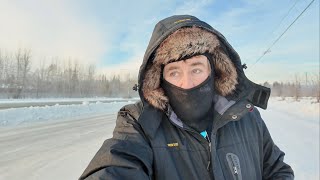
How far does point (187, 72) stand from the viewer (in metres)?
2.07

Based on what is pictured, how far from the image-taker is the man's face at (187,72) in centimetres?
207

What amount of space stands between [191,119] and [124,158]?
0.63m

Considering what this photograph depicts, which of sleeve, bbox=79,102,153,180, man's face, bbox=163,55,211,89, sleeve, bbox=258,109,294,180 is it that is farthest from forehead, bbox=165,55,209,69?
sleeve, bbox=258,109,294,180

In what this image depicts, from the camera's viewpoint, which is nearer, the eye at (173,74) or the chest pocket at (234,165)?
the chest pocket at (234,165)

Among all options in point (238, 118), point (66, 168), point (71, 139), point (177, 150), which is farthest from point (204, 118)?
point (71, 139)

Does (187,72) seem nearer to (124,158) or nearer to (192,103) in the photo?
(192,103)

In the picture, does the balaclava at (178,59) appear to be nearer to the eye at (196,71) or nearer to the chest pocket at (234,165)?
the eye at (196,71)

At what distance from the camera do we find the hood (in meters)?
2.04

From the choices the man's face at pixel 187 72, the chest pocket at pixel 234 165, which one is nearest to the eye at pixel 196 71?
the man's face at pixel 187 72

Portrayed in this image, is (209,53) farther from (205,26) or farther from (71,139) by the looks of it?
(71,139)

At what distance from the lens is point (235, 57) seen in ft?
7.98

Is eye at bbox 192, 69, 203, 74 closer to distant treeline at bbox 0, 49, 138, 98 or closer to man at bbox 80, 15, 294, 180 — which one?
man at bbox 80, 15, 294, 180

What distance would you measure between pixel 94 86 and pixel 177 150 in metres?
73.0

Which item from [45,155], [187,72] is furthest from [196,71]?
[45,155]
